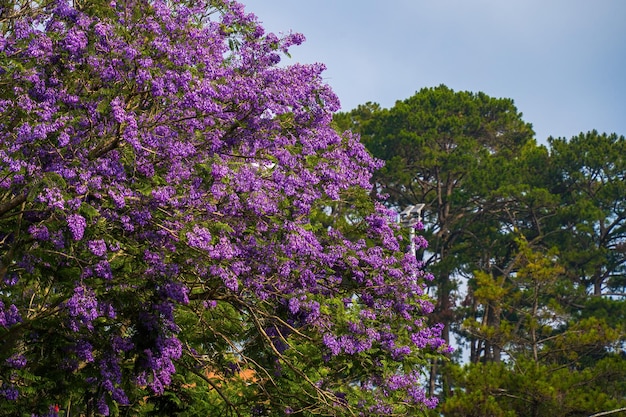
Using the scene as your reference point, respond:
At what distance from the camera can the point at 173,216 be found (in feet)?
34.0

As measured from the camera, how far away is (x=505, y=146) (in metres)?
44.4

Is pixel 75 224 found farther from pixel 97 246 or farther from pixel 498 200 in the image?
pixel 498 200

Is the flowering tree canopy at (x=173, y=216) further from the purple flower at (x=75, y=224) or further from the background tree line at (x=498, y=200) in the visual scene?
the background tree line at (x=498, y=200)

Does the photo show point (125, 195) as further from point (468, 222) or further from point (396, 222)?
point (468, 222)

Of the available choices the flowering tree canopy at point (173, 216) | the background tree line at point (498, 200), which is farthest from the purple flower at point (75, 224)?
the background tree line at point (498, 200)

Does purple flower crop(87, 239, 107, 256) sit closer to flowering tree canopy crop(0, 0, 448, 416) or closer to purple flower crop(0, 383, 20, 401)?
flowering tree canopy crop(0, 0, 448, 416)

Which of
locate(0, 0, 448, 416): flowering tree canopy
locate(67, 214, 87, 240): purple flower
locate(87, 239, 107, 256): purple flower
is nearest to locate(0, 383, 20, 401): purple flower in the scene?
locate(0, 0, 448, 416): flowering tree canopy

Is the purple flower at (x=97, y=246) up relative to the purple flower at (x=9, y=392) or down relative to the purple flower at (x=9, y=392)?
up

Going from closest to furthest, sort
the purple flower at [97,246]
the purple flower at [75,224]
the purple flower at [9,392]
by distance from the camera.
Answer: the purple flower at [75,224]
the purple flower at [97,246]
the purple flower at [9,392]

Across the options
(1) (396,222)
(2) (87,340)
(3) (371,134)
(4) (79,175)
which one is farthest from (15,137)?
(3) (371,134)

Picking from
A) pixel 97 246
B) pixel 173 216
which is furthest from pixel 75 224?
pixel 173 216

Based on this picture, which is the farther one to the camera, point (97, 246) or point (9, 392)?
point (9, 392)

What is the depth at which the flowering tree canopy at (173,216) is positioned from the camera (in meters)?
9.73

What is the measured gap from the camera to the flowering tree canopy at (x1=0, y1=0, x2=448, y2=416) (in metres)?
9.73
